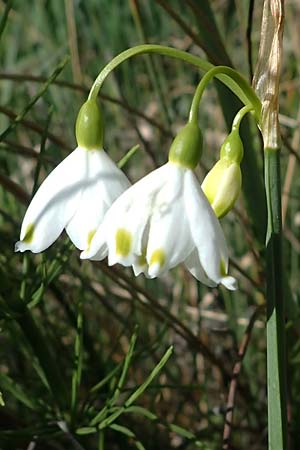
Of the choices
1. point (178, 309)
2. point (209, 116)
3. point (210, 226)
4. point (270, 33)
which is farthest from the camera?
point (209, 116)

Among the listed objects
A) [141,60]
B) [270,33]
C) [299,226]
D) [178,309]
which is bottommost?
[178,309]

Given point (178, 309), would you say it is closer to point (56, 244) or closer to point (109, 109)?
point (56, 244)

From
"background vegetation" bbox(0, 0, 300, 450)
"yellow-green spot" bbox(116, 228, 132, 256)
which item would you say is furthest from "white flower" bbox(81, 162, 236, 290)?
"background vegetation" bbox(0, 0, 300, 450)

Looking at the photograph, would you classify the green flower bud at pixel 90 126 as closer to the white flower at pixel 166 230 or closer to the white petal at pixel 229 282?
the white flower at pixel 166 230

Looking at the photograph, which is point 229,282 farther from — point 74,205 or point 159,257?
point 74,205

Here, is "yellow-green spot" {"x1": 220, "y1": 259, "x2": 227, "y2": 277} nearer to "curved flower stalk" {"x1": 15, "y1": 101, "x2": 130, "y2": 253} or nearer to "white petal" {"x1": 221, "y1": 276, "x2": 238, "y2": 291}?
"white petal" {"x1": 221, "y1": 276, "x2": 238, "y2": 291}

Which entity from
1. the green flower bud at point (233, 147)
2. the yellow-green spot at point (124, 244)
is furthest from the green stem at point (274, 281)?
the yellow-green spot at point (124, 244)

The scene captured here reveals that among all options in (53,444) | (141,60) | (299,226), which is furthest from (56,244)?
(141,60)
